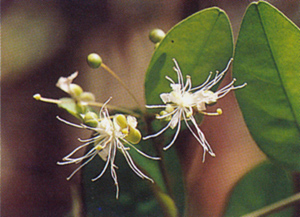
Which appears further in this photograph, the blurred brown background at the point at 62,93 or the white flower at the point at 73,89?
the blurred brown background at the point at 62,93

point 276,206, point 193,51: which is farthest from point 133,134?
point 276,206

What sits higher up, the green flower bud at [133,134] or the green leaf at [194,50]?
the green leaf at [194,50]

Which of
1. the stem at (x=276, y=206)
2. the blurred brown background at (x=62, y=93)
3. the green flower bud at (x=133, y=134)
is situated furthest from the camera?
the blurred brown background at (x=62, y=93)

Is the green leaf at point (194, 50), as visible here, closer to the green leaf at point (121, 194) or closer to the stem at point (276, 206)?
the green leaf at point (121, 194)

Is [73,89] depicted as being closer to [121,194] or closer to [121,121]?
[121,121]

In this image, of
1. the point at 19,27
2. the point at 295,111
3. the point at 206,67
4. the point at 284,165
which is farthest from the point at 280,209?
the point at 19,27

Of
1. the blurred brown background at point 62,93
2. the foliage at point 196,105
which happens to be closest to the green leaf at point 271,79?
the foliage at point 196,105

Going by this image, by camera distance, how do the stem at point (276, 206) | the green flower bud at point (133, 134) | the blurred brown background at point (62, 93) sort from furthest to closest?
the blurred brown background at point (62, 93)
the stem at point (276, 206)
the green flower bud at point (133, 134)
